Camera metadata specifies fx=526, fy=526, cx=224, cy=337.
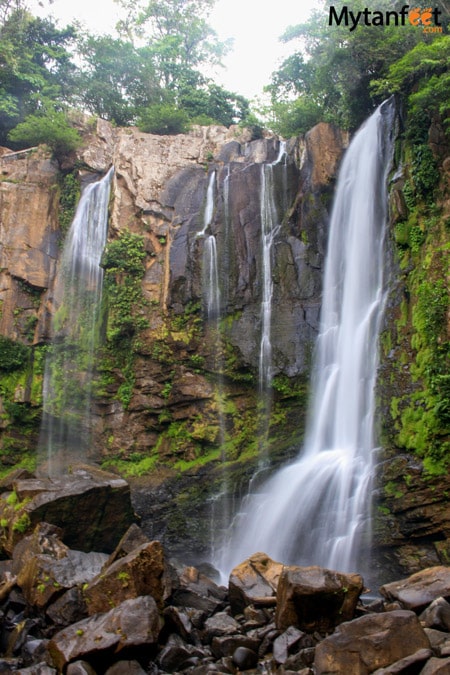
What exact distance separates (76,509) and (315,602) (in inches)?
234

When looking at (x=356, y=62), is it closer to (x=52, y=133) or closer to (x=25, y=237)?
(x=52, y=133)

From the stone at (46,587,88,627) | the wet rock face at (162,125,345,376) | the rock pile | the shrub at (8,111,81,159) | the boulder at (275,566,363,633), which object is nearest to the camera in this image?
the rock pile

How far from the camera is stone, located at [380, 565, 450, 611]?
6.98 meters

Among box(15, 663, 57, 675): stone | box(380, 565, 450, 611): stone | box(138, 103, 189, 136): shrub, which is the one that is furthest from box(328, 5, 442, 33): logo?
box(15, 663, 57, 675): stone

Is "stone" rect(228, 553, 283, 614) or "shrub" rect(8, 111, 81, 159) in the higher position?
"shrub" rect(8, 111, 81, 159)

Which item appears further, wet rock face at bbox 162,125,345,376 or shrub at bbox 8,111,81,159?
shrub at bbox 8,111,81,159

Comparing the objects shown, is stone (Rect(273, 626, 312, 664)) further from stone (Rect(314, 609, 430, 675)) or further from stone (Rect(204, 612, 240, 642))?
stone (Rect(204, 612, 240, 642))

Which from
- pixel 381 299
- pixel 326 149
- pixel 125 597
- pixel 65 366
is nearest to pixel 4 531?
pixel 125 597

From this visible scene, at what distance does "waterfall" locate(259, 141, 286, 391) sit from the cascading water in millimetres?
1648

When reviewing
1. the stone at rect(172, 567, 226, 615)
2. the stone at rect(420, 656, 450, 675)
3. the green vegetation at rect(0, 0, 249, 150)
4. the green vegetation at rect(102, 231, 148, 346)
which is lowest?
the stone at rect(172, 567, 226, 615)

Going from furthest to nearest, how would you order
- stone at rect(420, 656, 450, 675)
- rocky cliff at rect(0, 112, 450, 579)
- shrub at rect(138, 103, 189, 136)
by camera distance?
shrub at rect(138, 103, 189, 136)
rocky cliff at rect(0, 112, 450, 579)
stone at rect(420, 656, 450, 675)

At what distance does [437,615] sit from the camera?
6375 mm

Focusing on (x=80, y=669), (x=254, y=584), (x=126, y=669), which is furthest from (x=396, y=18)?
(x=80, y=669)

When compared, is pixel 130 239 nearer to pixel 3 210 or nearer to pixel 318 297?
pixel 3 210
